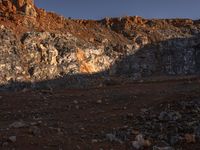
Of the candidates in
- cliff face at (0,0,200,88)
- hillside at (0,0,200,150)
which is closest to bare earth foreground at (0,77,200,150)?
hillside at (0,0,200,150)

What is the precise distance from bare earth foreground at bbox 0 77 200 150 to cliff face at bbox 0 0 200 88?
13130 millimetres

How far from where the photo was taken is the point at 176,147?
9836 millimetres

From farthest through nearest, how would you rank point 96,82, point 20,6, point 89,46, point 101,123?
point 89,46
point 20,6
point 96,82
point 101,123

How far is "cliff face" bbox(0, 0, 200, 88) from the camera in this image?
3031cm

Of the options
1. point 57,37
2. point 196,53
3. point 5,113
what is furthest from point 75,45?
point 5,113

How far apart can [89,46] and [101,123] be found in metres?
22.9

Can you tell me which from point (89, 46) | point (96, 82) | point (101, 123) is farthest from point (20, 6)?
point (101, 123)

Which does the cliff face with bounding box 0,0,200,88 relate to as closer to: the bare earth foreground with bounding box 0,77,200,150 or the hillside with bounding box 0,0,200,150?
the hillside with bounding box 0,0,200,150

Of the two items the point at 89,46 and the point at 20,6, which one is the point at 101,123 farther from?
the point at 20,6

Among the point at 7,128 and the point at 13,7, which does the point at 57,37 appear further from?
the point at 7,128

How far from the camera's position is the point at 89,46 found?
34.6 meters

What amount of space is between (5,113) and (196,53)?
84.1ft

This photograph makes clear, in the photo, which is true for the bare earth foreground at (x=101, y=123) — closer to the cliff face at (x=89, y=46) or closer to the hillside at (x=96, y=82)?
the hillside at (x=96, y=82)

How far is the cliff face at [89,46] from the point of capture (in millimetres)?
30312
